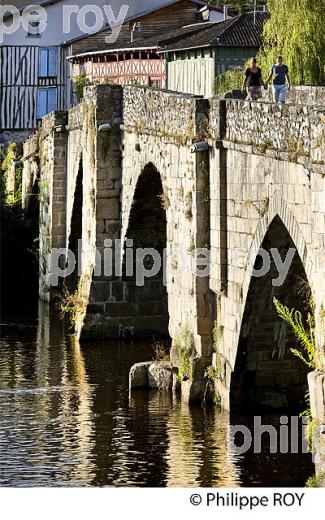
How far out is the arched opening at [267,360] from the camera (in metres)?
22.1

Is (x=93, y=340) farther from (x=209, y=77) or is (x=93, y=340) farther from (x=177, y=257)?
(x=209, y=77)

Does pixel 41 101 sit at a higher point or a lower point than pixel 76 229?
higher

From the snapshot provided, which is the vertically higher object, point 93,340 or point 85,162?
point 85,162

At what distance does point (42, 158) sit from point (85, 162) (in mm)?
6980

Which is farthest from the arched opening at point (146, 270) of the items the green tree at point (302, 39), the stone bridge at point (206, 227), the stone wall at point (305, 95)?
the green tree at point (302, 39)

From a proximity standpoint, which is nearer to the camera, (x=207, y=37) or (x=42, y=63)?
(x=207, y=37)

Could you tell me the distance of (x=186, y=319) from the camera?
81.3 ft

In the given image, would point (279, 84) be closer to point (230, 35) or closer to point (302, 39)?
point (302, 39)

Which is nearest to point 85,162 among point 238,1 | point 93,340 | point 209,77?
point 93,340

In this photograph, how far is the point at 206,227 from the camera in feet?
78.4

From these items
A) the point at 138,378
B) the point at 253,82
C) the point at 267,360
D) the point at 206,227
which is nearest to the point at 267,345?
the point at 267,360

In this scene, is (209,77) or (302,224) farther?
(209,77)

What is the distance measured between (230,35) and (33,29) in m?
13.5

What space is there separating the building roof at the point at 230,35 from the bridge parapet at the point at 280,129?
88.3 ft
